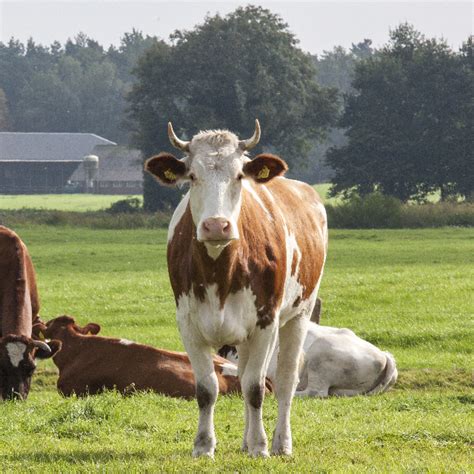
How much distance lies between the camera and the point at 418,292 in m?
23.4

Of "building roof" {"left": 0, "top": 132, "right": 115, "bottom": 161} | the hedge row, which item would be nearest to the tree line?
the hedge row

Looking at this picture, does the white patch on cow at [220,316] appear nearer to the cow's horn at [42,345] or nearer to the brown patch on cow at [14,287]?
the cow's horn at [42,345]

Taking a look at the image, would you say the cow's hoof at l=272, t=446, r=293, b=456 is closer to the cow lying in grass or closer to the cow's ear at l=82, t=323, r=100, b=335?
the cow lying in grass

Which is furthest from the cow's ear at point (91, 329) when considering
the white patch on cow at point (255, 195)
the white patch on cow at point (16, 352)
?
the white patch on cow at point (255, 195)

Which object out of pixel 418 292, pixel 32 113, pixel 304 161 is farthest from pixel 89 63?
pixel 418 292

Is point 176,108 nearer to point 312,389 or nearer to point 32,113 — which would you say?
point 312,389

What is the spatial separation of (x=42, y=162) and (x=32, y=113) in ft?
59.2

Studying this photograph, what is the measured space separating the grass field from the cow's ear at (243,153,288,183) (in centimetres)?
193

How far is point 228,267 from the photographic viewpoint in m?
8.03

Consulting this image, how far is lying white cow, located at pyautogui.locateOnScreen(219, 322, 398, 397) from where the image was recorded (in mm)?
12914

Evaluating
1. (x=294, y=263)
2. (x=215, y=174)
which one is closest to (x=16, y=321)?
(x=294, y=263)

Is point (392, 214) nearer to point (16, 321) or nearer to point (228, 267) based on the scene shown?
point (16, 321)

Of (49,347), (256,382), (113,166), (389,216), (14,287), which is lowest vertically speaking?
(113,166)

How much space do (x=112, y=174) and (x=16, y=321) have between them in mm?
114286
